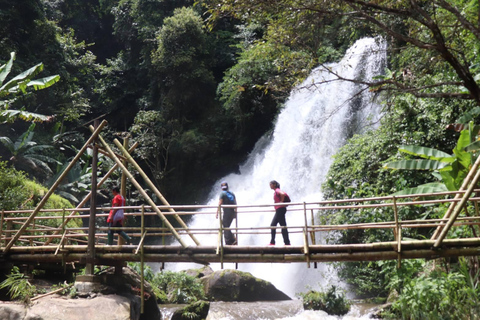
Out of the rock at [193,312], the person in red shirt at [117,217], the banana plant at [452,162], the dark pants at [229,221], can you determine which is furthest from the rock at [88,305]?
the banana plant at [452,162]

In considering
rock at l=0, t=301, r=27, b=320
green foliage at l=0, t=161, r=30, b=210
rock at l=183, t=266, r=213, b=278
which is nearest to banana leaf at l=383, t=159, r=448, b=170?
rock at l=0, t=301, r=27, b=320

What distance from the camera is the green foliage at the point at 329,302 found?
11.5m

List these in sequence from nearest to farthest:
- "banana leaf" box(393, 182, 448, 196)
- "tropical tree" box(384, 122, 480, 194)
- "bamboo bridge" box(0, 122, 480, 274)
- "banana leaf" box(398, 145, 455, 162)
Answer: "bamboo bridge" box(0, 122, 480, 274)
"tropical tree" box(384, 122, 480, 194)
"banana leaf" box(398, 145, 455, 162)
"banana leaf" box(393, 182, 448, 196)

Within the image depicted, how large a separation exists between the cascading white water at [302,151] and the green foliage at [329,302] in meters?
3.61

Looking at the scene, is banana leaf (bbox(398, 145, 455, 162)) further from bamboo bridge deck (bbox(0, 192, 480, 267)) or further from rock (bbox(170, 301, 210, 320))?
rock (bbox(170, 301, 210, 320))

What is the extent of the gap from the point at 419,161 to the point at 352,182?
3.92 metres

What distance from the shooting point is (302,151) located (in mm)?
20016

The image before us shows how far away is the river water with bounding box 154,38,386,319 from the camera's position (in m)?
17.2

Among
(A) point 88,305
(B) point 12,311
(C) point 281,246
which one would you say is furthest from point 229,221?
(B) point 12,311

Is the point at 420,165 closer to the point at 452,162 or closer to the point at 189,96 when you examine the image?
the point at 452,162

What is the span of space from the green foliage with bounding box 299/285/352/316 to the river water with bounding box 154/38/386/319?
331 centimetres

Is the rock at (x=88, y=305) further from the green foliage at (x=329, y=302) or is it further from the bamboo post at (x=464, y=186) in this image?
the bamboo post at (x=464, y=186)

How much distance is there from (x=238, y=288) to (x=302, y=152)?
783cm

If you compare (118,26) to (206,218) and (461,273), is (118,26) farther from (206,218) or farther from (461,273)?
→ (461,273)
